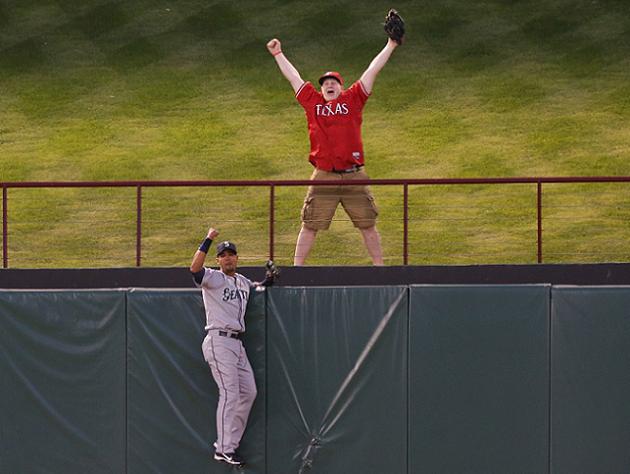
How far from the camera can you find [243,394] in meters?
16.1

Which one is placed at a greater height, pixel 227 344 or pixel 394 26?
pixel 394 26

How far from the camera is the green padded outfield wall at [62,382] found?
16.4m

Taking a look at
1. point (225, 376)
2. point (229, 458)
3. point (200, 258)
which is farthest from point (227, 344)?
point (229, 458)

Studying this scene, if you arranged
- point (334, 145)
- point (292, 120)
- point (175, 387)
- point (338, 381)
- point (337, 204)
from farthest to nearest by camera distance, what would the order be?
point (292, 120), point (334, 145), point (337, 204), point (175, 387), point (338, 381)

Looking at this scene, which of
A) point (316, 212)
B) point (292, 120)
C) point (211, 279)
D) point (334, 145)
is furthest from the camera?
point (292, 120)

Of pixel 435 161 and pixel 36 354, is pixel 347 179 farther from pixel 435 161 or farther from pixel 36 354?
pixel 435 161

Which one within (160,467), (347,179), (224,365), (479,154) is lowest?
(160,467)

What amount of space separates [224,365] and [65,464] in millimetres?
2141

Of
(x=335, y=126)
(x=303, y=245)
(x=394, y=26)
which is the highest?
(x=394, y=26)

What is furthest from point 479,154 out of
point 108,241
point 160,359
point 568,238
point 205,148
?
point 160,359

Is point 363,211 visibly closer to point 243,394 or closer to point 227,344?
point 227,344

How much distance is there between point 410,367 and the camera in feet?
52.9

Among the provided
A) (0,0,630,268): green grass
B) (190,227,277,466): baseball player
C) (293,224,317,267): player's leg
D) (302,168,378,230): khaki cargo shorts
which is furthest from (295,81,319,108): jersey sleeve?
(0,0,630,268): green grass

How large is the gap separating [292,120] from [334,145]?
11.4m
